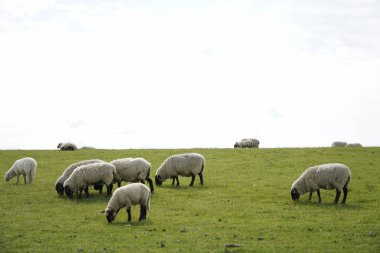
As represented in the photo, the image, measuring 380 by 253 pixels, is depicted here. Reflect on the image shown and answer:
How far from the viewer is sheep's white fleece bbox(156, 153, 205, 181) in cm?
2828

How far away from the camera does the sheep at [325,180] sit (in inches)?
922

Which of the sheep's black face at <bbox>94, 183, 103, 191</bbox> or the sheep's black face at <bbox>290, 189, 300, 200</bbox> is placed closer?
the sheep's black face at <bbox>290, 189, 300, 200</bbox>

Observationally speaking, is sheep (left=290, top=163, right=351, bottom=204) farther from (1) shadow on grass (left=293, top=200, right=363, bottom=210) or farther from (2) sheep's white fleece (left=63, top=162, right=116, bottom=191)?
(2) sheep's white fleece (left=63, top=162, right=116, bottom=191)

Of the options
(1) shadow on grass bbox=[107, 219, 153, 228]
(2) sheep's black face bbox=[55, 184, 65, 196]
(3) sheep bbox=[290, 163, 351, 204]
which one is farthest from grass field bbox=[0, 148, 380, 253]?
(3) sheep bbox=[290, 163, 351, 204]

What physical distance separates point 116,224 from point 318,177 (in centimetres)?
1063

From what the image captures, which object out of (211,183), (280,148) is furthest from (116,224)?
(280,148)

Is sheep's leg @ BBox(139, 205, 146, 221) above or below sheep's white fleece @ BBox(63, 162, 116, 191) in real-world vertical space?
below

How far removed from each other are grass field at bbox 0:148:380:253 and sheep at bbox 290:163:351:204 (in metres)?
0.71

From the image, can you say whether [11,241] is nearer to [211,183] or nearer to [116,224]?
[116,224]

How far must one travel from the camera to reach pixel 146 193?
765 inches

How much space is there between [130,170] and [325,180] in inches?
397

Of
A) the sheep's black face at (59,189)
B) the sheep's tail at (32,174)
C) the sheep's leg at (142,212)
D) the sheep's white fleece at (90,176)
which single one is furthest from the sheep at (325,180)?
the sheep's tail at (32,174)

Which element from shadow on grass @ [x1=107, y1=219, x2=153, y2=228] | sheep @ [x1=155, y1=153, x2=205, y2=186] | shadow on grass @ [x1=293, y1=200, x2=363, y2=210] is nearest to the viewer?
shadow on grass @ [x1=107, y1=219, x2=153, y2=228]

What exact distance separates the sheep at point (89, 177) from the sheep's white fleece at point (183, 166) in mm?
4690
